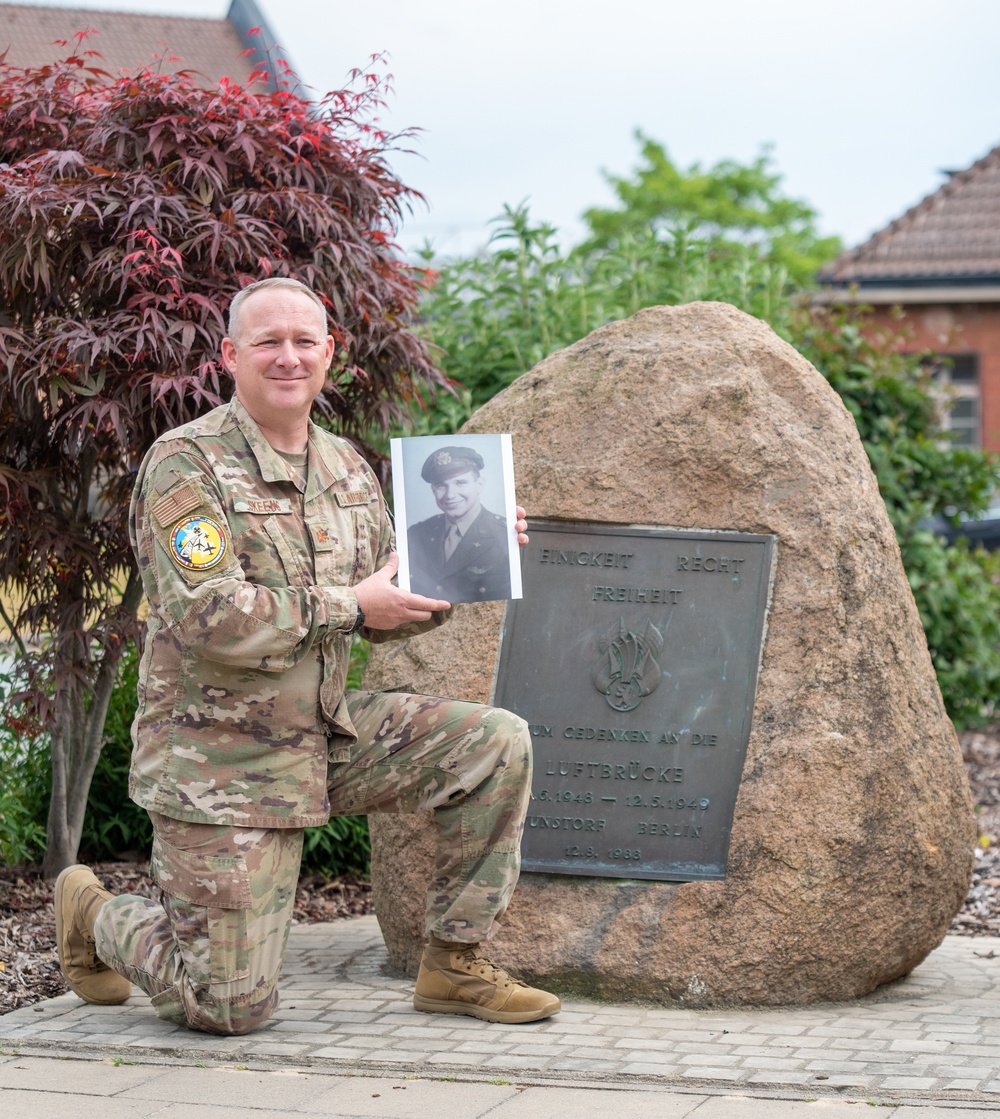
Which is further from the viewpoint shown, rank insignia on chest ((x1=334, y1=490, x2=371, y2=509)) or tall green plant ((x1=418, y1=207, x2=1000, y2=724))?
tall green plant ((x1=418, y1=207, x2=1000, y2=724))

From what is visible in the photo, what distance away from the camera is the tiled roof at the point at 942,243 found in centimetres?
1808

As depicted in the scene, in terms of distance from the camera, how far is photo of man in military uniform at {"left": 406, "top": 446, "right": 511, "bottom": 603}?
3461 mm

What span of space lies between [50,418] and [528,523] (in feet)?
5.31

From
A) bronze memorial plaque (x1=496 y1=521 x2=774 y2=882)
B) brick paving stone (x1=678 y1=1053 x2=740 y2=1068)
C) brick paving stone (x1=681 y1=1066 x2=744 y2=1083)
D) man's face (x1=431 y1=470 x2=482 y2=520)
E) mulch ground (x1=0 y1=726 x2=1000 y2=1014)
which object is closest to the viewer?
brick paving stone (x1=681 y1=1066 x2=744 y2=1083)

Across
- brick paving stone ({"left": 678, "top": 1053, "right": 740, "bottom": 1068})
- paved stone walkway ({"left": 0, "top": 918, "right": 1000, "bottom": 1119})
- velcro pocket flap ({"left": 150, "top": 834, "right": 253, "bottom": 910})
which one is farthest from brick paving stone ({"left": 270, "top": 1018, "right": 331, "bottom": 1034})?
brick paving stone ({"left": 678, "top": 1053, "right": 740, "bottom": 1068})

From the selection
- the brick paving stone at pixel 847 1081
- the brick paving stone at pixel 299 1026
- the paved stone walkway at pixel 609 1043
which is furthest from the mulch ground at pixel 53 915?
the brick paving stone at pixel 847 1081

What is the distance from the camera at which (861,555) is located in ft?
13.1

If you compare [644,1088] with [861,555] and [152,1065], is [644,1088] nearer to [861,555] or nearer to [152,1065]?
[152,1065]

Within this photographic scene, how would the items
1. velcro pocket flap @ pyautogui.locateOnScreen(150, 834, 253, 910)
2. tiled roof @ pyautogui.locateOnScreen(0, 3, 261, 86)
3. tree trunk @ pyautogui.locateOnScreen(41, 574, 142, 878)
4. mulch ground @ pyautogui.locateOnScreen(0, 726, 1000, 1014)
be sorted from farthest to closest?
tiled roof @ pyautogui.locateOnScreen(0, 3, 261, 86)
tree trunk @ pyautogui.locateOnScreen(41, 574, 142, 878)
mulch ground @ pyautogui.locateOnScreen(0, 726, 1000, 1014)
velcro pocket flap @ pyautogui.locateOnScreen(150, 834, 253, 910)

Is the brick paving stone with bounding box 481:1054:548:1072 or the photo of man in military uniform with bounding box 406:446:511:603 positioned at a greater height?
the photo of man in military uniform with bounding box 406:446:511:603

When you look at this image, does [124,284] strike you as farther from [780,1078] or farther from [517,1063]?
[780,1078]

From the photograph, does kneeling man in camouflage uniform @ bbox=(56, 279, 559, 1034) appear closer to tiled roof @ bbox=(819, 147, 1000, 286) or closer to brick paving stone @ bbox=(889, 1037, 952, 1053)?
brick paving stone @ bbox=(889, 1037, 952, 1053)

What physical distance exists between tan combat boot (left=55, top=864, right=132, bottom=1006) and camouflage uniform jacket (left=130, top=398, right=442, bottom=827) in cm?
46

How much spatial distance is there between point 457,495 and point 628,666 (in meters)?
0.86
